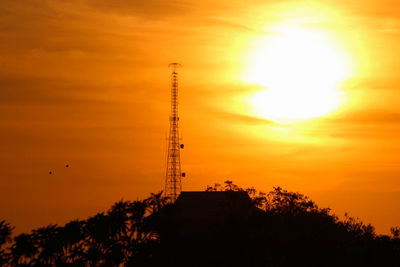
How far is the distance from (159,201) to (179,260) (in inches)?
258

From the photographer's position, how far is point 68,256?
35406 millimetres

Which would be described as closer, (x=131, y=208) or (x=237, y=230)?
(x=131, y=208)

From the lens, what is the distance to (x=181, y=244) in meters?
43.1

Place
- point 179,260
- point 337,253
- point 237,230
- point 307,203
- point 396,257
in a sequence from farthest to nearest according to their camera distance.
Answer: point 307,203 → point 396,257 → point 337,253 → point 237,230 → point 179,260

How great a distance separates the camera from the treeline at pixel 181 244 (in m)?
35.3

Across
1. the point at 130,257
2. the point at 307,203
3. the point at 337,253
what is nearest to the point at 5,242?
the point at 130,257

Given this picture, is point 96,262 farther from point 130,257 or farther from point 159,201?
point 159,201

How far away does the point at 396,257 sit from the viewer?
2216 inches

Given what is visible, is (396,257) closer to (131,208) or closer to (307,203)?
(307,203)

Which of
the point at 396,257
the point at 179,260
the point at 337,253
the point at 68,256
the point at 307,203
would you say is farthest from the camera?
the point at 307,203

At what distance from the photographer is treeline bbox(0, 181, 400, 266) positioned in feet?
116

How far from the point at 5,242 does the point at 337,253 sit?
24428 mm

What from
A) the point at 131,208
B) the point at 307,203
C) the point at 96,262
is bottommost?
the point at 96,262

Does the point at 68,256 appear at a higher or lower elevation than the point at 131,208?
lower
